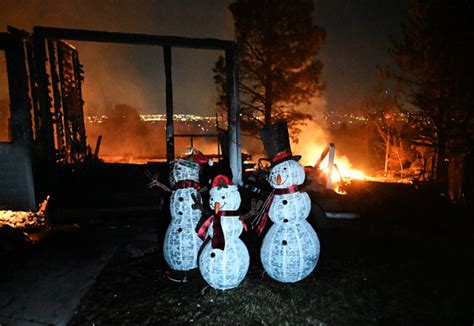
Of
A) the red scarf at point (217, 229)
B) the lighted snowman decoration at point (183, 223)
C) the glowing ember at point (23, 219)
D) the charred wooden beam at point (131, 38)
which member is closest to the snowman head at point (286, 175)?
the red scarf at point (217, 229)

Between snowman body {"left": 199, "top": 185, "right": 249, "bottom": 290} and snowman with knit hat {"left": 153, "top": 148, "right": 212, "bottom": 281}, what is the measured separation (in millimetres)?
394

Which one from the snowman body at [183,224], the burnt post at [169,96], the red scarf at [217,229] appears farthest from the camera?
the burnt post at [169,96]

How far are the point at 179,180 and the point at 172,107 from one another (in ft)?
13.0

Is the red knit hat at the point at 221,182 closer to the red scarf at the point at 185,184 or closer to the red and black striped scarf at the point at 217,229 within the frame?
the red and black striped scarf at the point at 217,229

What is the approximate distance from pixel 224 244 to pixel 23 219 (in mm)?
6738

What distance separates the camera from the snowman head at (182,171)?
4.38m

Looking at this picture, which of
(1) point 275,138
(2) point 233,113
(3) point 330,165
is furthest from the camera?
(3) point 330,165

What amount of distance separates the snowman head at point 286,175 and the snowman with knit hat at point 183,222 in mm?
1032

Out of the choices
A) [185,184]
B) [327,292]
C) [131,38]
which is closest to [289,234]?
[327,292]

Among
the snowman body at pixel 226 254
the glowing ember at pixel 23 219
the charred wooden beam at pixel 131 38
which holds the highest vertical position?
Answer: the charred wooden beam at pixel 131 38

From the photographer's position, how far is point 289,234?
4.02 metres

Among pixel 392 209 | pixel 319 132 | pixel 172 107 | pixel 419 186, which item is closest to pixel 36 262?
pixel 172 107

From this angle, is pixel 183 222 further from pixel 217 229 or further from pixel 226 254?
pixel 226 254

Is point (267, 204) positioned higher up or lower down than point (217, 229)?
higher up
